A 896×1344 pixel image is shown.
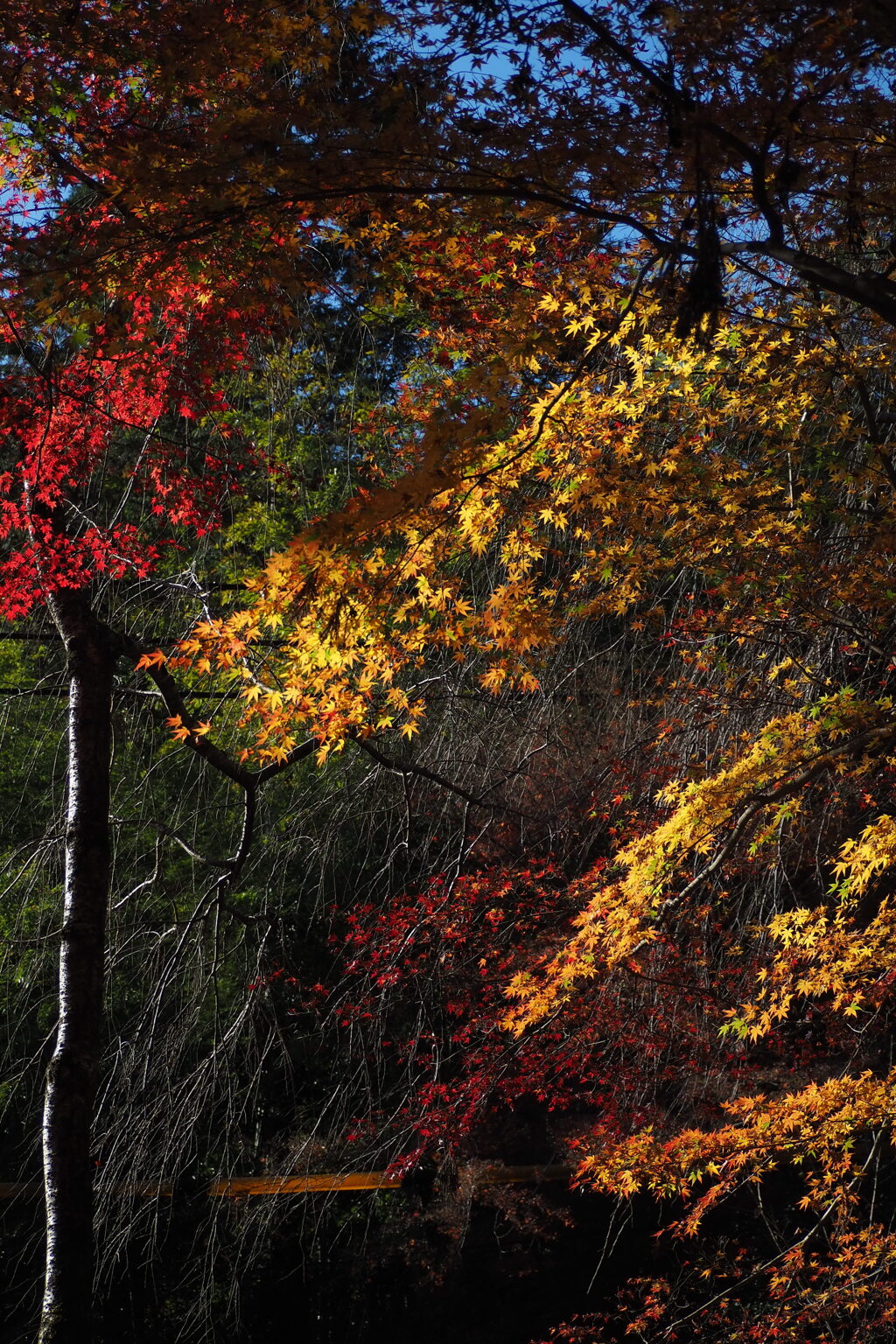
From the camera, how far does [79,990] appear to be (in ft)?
16.1

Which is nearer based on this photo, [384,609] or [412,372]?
[384,609]

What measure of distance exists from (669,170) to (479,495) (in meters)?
1.22

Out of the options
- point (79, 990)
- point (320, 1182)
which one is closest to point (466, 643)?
point (79, 990)

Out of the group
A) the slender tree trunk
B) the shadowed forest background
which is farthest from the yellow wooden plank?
the slender tree trunk

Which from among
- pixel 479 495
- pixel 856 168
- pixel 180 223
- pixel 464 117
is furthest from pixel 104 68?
pixel 856 168

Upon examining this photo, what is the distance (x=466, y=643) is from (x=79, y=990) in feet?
7.99

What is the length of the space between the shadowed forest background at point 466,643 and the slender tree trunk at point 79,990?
2 cm

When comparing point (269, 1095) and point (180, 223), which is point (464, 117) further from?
point (269, 1095)

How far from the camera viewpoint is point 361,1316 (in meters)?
6.07

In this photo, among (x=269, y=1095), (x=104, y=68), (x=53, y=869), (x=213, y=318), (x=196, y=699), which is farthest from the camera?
(x=269, y=1095)

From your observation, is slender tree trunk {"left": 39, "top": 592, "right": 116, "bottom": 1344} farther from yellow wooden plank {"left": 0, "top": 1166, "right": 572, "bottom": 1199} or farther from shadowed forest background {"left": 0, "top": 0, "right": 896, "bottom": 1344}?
yellow wooden plank {"left": 0, "top": 1166, "right": 572, "bottom": 1199}

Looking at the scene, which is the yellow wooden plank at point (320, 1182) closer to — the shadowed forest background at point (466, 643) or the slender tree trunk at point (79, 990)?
the shadowed forest background at point (466, 643)

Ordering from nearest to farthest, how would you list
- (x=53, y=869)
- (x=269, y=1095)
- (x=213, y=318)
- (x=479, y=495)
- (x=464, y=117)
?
(x=464, y=117)
(x=479, y=495)
(x=213, y=318)
(x=53, y=869)
(x=269, y=1095)

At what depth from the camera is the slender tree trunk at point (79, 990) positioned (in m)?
4.49
